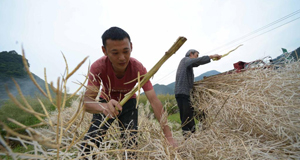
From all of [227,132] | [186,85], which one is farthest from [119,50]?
[186,85]

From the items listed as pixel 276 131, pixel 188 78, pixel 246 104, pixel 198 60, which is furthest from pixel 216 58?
pixel 276 131

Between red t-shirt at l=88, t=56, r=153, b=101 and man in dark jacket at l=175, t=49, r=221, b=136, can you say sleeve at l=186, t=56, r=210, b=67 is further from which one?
red t-shirt at l=88, t=56, r=153, b=101

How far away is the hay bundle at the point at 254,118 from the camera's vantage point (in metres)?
0.68

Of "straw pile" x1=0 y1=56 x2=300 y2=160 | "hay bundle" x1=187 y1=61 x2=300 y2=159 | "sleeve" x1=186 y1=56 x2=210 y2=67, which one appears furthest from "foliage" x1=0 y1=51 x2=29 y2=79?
"hay bundle" x1=187 y1=61 x2=300 y2=159

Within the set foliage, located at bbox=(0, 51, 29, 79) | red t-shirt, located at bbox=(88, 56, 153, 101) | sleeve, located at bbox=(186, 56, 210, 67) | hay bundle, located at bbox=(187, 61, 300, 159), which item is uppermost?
foliage, located at bbox=(0, 51, 29, 79)

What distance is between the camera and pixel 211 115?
171cm

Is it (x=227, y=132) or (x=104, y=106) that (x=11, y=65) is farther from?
(x=227, y=132)

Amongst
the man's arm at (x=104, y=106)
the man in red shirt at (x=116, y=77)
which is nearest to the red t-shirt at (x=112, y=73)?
the man in red shirt at (x=116, y=77)

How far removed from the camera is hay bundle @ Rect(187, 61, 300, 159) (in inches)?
26.9

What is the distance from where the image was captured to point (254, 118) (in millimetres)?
1074

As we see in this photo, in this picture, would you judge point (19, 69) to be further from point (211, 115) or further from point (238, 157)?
point (238, 157)

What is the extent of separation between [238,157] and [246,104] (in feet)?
2.84

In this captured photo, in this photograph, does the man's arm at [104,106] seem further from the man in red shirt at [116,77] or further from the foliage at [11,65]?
the foliage at [11,65]

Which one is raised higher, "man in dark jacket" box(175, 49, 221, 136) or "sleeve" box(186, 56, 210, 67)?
"sleeve" box(186, 56, 210, 67)
